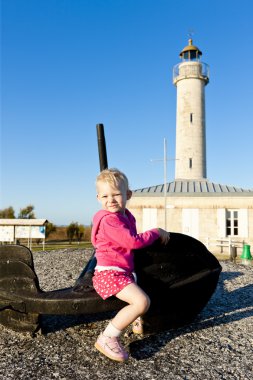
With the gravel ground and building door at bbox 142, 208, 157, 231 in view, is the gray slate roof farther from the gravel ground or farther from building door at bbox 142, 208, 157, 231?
the gravel ground

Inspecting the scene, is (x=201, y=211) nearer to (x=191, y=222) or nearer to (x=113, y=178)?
(x=191, y=222)

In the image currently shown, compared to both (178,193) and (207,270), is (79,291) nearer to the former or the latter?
(207,270)

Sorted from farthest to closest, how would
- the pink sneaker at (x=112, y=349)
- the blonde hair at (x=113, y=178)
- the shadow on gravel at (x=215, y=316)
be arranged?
the shadow on gravel at (x=215, y=316), the blonde hair at (x=113, y=178), the pink sneaker at (x=112, y=349)

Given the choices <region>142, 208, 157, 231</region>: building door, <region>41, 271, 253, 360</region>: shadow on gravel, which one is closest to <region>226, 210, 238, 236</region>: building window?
<region>142, 208, 157, 231</region>: building door

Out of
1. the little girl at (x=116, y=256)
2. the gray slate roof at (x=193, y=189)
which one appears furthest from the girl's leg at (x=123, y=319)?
the gray slate roof at (x=193, y=189)

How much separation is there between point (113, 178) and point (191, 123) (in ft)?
71.6

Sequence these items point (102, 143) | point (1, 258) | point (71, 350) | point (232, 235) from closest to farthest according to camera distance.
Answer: point (71, 350) → point (1, 258) → point (102, 143) → point (232, 235)

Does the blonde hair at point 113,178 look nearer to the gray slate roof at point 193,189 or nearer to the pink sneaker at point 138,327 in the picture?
the pink sneaker at point 138,327

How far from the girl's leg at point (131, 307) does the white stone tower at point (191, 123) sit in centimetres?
2094

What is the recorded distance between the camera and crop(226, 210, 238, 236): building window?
1880 centimetres

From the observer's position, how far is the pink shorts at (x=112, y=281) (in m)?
3.01

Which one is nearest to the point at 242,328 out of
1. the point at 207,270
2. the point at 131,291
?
the point at 207,270

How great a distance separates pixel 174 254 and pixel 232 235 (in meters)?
15.8

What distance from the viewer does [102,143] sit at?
5453 millimetres
